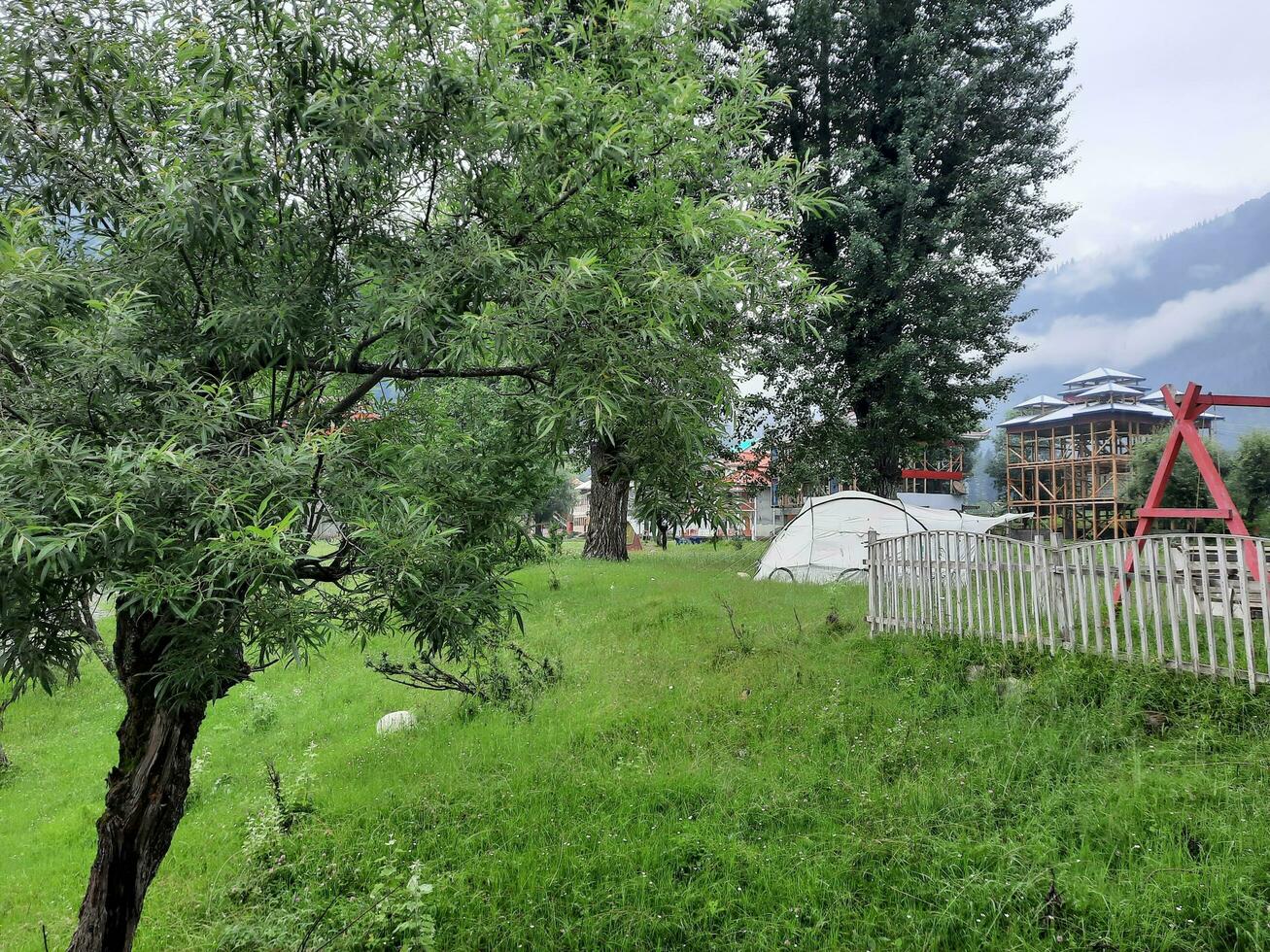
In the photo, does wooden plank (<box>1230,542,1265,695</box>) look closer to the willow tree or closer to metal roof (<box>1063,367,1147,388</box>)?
the willow tree

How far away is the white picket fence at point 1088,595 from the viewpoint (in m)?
5.95

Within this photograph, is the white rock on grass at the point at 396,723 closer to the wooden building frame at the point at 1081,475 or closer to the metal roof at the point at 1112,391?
the wooden building frame at the point at 1081,475

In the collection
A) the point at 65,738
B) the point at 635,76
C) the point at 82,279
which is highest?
the point at 635,76

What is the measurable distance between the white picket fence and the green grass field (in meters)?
0.32

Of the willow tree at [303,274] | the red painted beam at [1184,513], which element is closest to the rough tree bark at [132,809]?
the willow tree at [303,274]

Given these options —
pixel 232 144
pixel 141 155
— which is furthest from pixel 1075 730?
pixel 141 155

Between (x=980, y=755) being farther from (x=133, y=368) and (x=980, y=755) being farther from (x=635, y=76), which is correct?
(x=133, y=368)

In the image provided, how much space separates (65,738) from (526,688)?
23.1ft

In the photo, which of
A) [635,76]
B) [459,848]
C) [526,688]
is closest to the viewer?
[635,76]

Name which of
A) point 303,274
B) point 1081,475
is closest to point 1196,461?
point 303,274

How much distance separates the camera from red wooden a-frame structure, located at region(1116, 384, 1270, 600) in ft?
22.6

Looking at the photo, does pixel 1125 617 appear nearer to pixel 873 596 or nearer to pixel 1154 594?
pixel 1154 594

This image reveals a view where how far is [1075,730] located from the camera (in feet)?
18.9

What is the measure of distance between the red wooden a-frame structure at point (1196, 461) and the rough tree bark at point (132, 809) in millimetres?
7715
